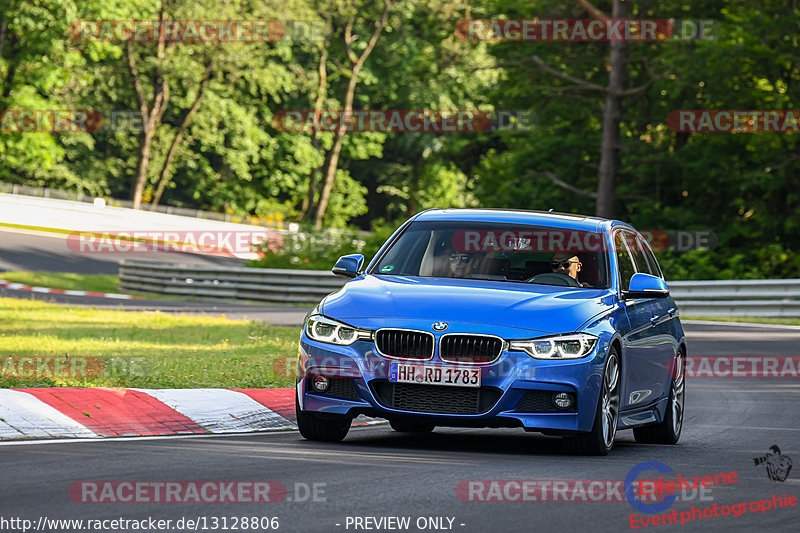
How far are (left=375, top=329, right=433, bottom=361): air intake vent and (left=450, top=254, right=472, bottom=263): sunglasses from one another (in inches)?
58.2

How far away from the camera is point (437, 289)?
31.3 feet

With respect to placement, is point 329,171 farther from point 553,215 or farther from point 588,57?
point 553,215

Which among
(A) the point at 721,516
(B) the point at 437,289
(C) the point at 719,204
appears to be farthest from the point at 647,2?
(A) the point at 721,516

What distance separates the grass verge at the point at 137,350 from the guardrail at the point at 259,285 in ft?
28.7

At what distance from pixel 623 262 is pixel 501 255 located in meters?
1.07

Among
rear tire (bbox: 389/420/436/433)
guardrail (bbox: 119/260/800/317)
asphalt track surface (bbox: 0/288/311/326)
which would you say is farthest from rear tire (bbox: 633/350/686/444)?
guardrail (bbox: 119/260/800/317)

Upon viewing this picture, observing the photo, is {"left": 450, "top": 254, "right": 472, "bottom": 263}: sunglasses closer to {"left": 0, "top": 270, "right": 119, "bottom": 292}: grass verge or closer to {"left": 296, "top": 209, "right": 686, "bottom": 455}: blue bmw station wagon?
{"left": 296, "top": 209, "right": 686, "bottom": 455}: blue bmw station wagon

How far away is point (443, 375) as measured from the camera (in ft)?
29.3

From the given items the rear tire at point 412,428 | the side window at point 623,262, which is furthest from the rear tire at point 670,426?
the rear tire at point 412,428

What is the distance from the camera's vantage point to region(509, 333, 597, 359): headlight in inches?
352

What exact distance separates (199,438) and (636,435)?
12.2ft

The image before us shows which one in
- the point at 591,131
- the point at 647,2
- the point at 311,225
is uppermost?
the point at 647,2

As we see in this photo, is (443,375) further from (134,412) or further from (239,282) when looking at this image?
(239,282)

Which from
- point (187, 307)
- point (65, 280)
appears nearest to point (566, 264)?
point (187, 307)
